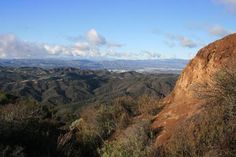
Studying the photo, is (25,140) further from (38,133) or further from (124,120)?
(124,120)

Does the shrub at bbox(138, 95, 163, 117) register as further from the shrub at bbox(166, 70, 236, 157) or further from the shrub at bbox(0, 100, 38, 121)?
the shrub at bbox(166, 70, 236, 157)

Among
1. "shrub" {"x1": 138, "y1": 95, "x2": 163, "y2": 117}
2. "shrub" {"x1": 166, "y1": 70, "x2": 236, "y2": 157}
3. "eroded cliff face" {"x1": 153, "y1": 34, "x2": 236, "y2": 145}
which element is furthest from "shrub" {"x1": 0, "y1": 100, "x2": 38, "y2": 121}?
"shrub" {"x1": 166, "y1": 70, "x2": 236, "y2": 157}

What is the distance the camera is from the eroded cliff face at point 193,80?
23.7 meters

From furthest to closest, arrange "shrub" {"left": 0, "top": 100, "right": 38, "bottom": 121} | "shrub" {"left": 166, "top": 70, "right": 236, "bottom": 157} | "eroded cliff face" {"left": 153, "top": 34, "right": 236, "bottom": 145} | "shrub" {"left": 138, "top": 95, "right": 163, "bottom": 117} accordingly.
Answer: "shrub" {"left": 138, "top": 95, "right": 163, "bottom": 117} < "shrub" {"left": 0, "top": 100, "right": 38, "bottom": 121} < "eroded cliff face" {"left": 153, "top": 34, "right": 236, "bottom": 145} < "shrub" {"left": 166, "top": 70, "right": 236, "bottom": 157}

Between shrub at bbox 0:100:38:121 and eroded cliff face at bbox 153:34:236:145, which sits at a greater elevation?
eroded cliff face at bbox 153:34:236:145

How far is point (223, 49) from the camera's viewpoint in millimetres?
26781

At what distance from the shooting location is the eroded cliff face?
77.8 feet

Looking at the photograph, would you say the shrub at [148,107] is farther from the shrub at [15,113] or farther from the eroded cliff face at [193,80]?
the shrub at [15,113]

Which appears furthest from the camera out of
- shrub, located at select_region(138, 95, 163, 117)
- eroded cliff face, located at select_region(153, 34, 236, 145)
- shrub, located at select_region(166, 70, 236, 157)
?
shrub, located at select_region(138, 95, 163, 117)

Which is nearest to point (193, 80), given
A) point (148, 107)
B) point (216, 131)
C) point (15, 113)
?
point (148, 107)

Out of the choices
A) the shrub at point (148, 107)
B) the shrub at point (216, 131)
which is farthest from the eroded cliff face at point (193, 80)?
the shrub at point (216, 131)

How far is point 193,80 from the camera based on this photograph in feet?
91.3

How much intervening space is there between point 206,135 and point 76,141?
1261cm

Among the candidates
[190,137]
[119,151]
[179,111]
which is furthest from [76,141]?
[190,137]
